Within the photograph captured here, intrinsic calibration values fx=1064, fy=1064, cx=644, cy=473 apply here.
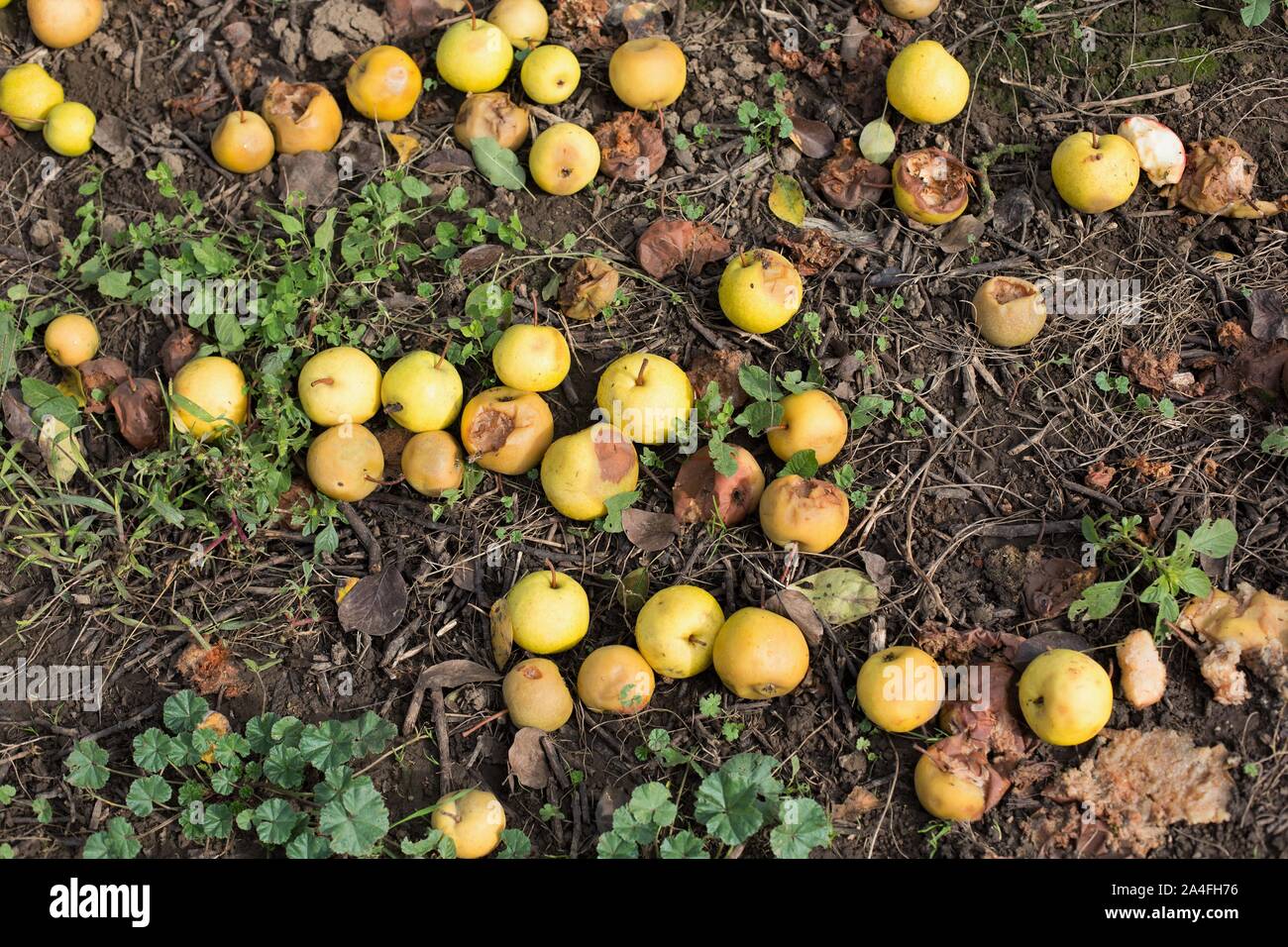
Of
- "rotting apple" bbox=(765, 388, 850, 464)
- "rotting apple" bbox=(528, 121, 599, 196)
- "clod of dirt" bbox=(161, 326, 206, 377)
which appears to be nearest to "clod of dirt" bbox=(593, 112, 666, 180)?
"rotting apple" bbox=(528, 121, 599, 196)

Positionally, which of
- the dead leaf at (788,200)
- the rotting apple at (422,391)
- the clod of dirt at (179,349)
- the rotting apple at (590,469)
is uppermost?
the dead leaf at (788,200)

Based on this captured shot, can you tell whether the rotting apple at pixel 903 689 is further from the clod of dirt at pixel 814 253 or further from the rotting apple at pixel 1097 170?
the rotting apple at pixel 1097 170

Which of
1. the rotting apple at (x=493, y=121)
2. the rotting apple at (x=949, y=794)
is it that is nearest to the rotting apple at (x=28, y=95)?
the rotting apple at (x=493, y=121)

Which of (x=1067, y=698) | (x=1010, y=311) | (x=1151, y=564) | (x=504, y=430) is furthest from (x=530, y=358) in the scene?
(x=1151, y=564)

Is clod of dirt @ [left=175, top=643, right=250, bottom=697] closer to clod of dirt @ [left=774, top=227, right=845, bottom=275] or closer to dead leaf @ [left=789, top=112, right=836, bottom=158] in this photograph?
clod of dirt @ [left=774, top=227, right=845, bottom=275]

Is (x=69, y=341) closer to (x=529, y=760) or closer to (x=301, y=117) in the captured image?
(x=301, y=117)

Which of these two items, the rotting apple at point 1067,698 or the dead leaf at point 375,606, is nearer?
the rotting apple at point 1067,698
